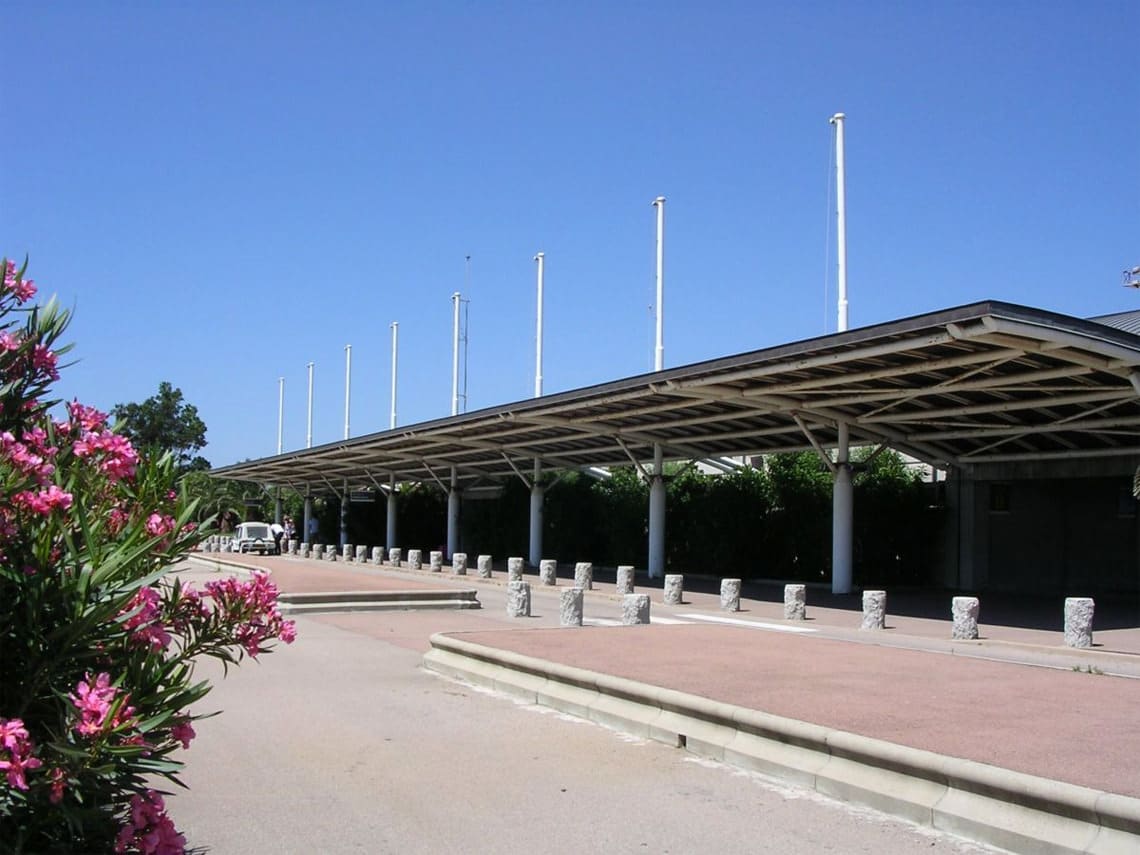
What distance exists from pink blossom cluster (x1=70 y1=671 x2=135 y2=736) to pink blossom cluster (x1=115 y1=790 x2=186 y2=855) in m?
0.49

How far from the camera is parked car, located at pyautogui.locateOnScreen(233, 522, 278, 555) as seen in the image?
68.9 metres

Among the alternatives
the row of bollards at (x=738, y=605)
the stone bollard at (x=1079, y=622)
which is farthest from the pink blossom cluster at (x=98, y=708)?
the stone bollard at (x=1079, y=622)

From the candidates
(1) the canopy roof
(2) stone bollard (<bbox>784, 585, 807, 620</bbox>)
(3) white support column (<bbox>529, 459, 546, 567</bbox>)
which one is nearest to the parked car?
(1) the canopy roof

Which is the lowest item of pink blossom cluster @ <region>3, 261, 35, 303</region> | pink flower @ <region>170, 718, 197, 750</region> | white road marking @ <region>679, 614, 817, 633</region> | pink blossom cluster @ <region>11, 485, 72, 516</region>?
white road marking @ <region>679, 614, 817, 633</region>

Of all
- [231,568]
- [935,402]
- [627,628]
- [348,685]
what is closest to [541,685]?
[348,685]

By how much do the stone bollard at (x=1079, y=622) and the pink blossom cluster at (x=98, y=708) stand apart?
1697cm

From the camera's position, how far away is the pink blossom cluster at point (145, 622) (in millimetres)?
4363

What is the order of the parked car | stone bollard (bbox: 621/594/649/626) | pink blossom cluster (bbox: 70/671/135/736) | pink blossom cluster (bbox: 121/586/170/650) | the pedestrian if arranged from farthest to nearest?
the pedestrian < the parked car < stone bollard (bbox: 621/594/649/626) < pink blossom cluster (bbox: 121/586/170/650) < pink blossom cluster (bbox: 70/671/135/736)

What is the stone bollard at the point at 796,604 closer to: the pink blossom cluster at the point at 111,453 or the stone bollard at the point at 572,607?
the stone bollard at the point at 572,607

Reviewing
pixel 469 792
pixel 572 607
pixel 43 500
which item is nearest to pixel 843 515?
pixel 572 607

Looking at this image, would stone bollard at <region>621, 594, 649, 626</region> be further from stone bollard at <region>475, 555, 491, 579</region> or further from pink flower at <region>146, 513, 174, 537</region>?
stone bollard at <region>475, 555, 491, 579</region>

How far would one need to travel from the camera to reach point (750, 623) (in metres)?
23.5

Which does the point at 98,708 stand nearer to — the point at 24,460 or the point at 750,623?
the point at 24,460

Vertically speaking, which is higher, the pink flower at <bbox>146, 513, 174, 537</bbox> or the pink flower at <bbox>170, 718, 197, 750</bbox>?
the pink flower at <bbox>146, 513, 174, 537</bbox>
